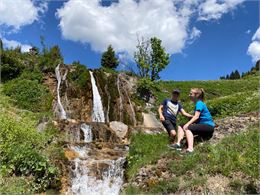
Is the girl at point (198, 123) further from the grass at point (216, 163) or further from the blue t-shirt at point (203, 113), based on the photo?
the grass at point (216, 163)

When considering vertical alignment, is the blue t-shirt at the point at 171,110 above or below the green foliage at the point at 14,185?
above

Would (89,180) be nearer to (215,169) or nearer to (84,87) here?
(215,169)

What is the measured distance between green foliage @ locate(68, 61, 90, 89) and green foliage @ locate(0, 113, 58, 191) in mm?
12102

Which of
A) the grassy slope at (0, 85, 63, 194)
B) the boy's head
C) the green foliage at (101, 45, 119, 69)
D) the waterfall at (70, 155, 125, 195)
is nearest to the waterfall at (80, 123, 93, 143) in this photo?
the grassy slope at (0, 85, 63, 194)

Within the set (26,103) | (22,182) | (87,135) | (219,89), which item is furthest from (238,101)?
(219,89)

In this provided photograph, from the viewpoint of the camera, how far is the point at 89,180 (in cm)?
1121

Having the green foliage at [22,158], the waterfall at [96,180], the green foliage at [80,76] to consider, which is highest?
the green foliage at [80,76]

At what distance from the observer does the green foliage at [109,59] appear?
1645 inches

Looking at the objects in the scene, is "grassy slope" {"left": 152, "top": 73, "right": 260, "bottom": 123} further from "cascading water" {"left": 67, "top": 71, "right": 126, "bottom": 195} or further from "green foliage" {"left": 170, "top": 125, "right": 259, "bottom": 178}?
"green foliage" {"left": 170, "top": 125, "right": 259, "bottom": 178}

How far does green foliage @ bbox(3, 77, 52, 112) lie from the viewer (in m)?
21.9

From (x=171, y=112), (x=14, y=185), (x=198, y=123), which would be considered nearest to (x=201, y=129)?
(x=198, y=123)

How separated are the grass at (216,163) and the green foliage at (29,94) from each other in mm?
14082

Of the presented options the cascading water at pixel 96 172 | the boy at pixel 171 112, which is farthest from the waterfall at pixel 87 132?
the boy at pixel 171 112

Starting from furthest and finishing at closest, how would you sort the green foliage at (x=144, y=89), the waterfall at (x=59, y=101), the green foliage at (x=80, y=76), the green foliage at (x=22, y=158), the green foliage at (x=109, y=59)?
the green foliage at (x=109, y=59) < the green foliage at (x=144, y=89) < the green foliage at (x=80, y=76) < the waterfall at (x=59, y=101) < the green foliage at (x=22, y=158)
